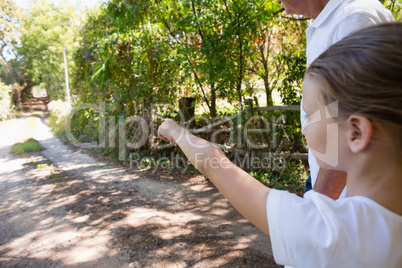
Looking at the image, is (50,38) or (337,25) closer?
(337,25)

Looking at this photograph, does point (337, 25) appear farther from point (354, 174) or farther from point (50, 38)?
point (50, 38)

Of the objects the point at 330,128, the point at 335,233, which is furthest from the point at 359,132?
the point at 335,233

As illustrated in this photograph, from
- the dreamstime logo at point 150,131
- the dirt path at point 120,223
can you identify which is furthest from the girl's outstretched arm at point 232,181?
the dreamstime logo at point 150,131

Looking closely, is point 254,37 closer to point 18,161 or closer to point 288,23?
point 288,23

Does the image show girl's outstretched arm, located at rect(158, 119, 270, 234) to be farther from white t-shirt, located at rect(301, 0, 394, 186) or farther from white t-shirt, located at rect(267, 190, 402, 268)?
white t-shirt, located at rect(301, 0, 394, 186)

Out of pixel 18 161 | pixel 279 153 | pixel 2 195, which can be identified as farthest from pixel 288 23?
pixel 18 161

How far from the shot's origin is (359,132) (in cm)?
61

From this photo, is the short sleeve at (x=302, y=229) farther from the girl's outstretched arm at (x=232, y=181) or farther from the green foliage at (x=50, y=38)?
the green foliage at (x=50, y=38)

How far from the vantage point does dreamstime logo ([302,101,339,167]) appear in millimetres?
654

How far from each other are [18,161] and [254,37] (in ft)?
23.5

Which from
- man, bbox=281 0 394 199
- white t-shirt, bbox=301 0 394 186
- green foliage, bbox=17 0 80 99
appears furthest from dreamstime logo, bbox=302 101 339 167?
green foliage, bbox=17 0 80 99

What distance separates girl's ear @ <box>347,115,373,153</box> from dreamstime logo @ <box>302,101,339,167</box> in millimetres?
36

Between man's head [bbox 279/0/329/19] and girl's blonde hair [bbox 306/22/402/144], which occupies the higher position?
man's head [bbox 279/0/329/19]

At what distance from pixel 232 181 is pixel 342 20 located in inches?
28.8
